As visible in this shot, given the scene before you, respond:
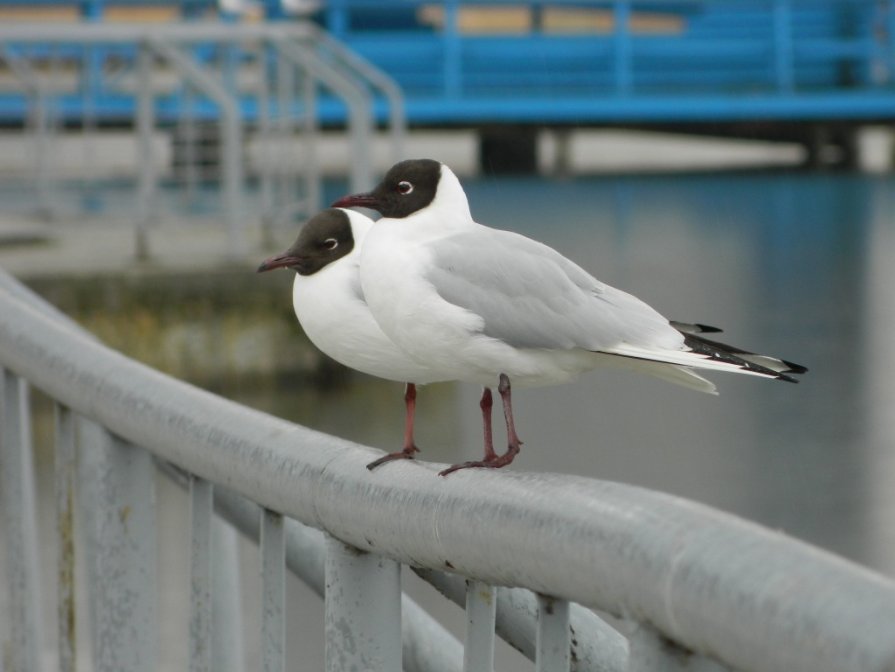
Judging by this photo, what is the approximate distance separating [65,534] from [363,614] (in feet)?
2.52

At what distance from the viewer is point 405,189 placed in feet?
5.24

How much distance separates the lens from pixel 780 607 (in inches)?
31.5

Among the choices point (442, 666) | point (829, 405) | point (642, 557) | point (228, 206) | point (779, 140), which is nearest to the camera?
point (642, 557)

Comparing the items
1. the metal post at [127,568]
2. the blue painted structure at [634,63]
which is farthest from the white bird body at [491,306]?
the blue painted structure at [634,63]

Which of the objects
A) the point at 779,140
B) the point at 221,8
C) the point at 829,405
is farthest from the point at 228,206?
the point at 779,140

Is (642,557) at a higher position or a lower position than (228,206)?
higher

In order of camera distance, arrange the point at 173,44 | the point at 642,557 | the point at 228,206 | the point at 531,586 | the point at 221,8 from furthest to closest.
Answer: the point at 221,8 → the point at 173,44 → the point at 228,206 → the point at 531,586 → the point at 642,557

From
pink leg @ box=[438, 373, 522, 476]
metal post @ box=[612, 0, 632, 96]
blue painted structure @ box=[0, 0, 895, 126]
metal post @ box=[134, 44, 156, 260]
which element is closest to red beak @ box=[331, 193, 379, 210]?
pink leg @ box=[438, 373, 522, 476]

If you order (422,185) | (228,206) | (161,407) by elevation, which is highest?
(422,185)

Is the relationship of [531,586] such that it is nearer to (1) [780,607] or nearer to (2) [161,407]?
(1) [780,607]

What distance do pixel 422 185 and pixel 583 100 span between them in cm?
2682

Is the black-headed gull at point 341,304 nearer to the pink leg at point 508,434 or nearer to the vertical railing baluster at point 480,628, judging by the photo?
the pink leg at point 508,434

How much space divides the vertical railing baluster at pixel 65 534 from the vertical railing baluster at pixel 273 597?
19.6 inches

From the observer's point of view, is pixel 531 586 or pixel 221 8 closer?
pixel 531 586
